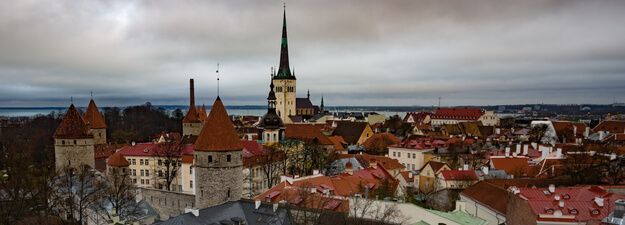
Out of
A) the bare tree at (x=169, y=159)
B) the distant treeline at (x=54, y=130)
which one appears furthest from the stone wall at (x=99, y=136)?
the bare tree at (x=169, y=159)

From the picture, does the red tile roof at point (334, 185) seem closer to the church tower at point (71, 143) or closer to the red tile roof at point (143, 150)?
the red tile roof at point (143, 150)

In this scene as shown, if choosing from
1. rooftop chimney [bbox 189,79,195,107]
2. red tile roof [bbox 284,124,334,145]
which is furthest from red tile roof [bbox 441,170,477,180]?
rooftop chimney [bbox 189,79,195,107]

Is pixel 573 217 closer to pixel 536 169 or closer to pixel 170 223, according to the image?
pixel 536 169

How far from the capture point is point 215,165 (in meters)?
24.1

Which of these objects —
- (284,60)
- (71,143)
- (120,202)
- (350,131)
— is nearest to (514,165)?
(120,202)

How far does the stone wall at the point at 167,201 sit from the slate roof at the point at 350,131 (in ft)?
125

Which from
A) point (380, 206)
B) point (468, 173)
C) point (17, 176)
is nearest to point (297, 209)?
point (380, 206)

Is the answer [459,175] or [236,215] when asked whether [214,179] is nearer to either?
[236,215]

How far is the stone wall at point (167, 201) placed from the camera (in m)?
28.3

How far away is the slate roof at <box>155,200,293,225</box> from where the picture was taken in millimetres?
20547

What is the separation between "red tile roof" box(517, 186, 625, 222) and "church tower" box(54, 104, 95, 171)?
3038 centimetres

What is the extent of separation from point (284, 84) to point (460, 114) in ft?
159

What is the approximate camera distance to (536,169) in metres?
33.6

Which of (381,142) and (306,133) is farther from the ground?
(306,133)
